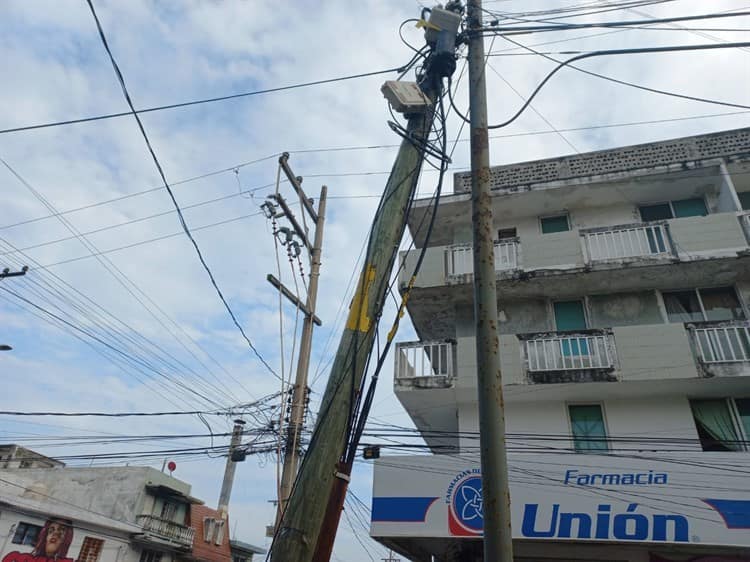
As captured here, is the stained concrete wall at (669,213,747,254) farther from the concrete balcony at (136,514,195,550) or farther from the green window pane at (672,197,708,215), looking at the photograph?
the concrete balcony at (136,514,195,550)

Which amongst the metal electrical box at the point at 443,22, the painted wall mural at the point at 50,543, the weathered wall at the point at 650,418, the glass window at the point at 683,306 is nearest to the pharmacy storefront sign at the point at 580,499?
the weathered wall at the point at 650,418

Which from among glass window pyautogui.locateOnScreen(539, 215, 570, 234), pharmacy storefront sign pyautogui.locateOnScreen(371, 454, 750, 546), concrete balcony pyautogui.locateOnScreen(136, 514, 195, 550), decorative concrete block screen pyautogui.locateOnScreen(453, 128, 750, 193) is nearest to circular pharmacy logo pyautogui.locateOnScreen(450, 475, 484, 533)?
pharmacy storefront sign pyautogui.locateOnScreen(371, 454, 750, 546)

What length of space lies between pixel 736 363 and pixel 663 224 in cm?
365

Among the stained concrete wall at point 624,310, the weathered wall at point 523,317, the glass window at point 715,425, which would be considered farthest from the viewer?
the weathered wall at point 523,317

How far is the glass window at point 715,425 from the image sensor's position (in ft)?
33.2

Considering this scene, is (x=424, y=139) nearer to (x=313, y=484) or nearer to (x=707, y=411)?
(x=313, y=484)

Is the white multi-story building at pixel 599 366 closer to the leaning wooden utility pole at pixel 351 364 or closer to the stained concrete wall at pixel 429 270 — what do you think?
the stained concrete wall at pixel 429 270

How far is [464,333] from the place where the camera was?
1326cm

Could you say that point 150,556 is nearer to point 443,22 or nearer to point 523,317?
point 523,317

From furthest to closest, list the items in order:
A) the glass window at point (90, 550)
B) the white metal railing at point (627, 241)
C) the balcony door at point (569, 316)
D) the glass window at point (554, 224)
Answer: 1. the glass window at point (90, 550)
2. the glass window at point (554, 224)
3. the balcony door at point (569, 316)
4. the white metal railing at point (627, 241)

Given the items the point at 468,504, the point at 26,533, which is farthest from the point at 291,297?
the point at 26,533

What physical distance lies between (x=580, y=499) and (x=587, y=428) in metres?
2.36

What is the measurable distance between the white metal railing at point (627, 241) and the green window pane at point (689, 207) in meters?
2.08

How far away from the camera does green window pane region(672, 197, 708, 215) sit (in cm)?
1342
